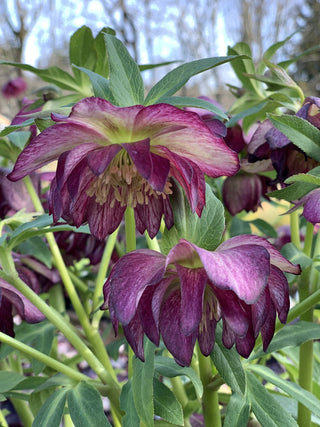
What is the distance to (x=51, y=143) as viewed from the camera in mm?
305

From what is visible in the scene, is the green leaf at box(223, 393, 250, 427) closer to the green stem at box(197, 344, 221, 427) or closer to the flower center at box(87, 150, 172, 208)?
the green stem at box(197, 344, 221, 427)

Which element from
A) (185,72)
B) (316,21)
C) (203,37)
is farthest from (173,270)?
(316,21)

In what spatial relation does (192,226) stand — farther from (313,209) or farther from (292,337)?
(292,337)

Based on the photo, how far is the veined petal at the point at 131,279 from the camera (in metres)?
0.29

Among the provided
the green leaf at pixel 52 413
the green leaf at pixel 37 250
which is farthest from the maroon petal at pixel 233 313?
the green leaf at pixel 37 250

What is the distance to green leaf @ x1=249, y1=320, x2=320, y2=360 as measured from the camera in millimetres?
470

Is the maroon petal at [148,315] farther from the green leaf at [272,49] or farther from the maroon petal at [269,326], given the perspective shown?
the green leaf at [272,49]

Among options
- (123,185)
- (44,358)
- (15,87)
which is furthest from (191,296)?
(15,87)

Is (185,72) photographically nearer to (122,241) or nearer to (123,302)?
(123,302)

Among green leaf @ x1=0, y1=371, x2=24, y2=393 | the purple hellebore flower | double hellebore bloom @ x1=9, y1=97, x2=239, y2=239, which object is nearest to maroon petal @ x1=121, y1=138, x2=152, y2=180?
double hellebore bloom @ x1=9, y1=97, x2=239, y2=239

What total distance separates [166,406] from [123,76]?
0.30m

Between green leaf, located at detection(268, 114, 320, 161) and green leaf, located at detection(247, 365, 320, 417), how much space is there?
0.23m

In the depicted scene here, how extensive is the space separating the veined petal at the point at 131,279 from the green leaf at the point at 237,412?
19cm

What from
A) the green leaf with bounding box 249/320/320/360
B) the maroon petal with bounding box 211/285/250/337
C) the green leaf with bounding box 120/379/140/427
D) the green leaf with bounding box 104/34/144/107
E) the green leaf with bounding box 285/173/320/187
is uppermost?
the green leaf with bounding box 104/34/144/107
